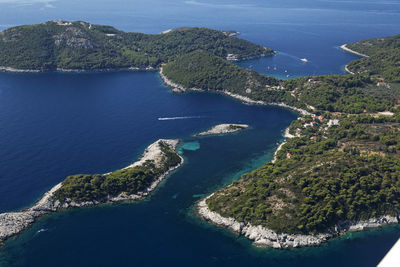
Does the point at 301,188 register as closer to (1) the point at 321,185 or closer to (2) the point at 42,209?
(1) the point at 321,185

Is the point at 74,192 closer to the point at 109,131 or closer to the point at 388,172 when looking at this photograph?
the point at 109,131

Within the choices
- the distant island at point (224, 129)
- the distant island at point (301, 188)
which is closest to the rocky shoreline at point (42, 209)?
the distant island at point (301, 188)

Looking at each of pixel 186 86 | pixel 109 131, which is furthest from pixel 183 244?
pixel 186 86

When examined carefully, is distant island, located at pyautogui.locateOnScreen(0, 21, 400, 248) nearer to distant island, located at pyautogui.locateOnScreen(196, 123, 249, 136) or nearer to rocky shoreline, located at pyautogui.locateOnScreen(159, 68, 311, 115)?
distant island, located at pyautogui.locateOnScreen(196, 123, 249, 136)

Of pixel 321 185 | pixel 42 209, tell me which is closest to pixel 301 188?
pixel 321 185

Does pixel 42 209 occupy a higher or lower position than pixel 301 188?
lower

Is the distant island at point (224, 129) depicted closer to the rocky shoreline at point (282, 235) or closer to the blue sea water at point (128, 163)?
the blue sea water at point (128, 163)

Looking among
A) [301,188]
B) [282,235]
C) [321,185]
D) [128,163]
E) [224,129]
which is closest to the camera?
[282,235]
